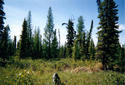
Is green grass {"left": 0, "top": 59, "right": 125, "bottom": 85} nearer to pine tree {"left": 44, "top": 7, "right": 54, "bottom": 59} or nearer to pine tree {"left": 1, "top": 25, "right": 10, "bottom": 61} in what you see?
pine tree {"left": 1, "top": 25, "right": 10, "bottom": 61}

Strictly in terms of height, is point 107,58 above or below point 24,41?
below

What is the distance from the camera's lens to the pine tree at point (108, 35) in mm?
11023

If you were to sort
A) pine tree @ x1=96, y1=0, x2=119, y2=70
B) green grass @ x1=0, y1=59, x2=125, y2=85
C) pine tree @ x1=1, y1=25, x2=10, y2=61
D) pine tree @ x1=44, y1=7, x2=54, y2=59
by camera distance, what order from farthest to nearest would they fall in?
pine tree @ x1=44, y1=7, x2=54, y2=59 < pine tree @ x1=1, y1=25, x2=10, y2=61 < pine tree @ x1=96, y1=0, x2=119, y2=70 < green grass @ x1=0, y1=59, x2=125, y2=85

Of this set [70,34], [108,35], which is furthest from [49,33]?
[108,35]

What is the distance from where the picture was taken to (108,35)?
11.3 meters

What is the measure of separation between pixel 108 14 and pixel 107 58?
22.5 feet

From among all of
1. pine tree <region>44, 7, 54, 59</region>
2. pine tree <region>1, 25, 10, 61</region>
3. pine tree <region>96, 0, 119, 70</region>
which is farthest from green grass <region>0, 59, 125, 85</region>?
pine tree <region>44, 7, 54, 59</region>

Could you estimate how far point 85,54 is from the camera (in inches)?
850

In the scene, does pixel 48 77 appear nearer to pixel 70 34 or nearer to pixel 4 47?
pixel 4 47

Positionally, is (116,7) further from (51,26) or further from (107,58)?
(51,26)

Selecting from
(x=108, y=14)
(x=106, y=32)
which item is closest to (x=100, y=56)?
(x=106, y=32)

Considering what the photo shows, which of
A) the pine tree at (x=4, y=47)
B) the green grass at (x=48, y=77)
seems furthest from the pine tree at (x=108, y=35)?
the pine tree at (x=4, y=47)

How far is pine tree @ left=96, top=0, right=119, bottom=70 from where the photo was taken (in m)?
11.0

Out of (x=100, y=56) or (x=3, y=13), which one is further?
(x=3, y=13)
